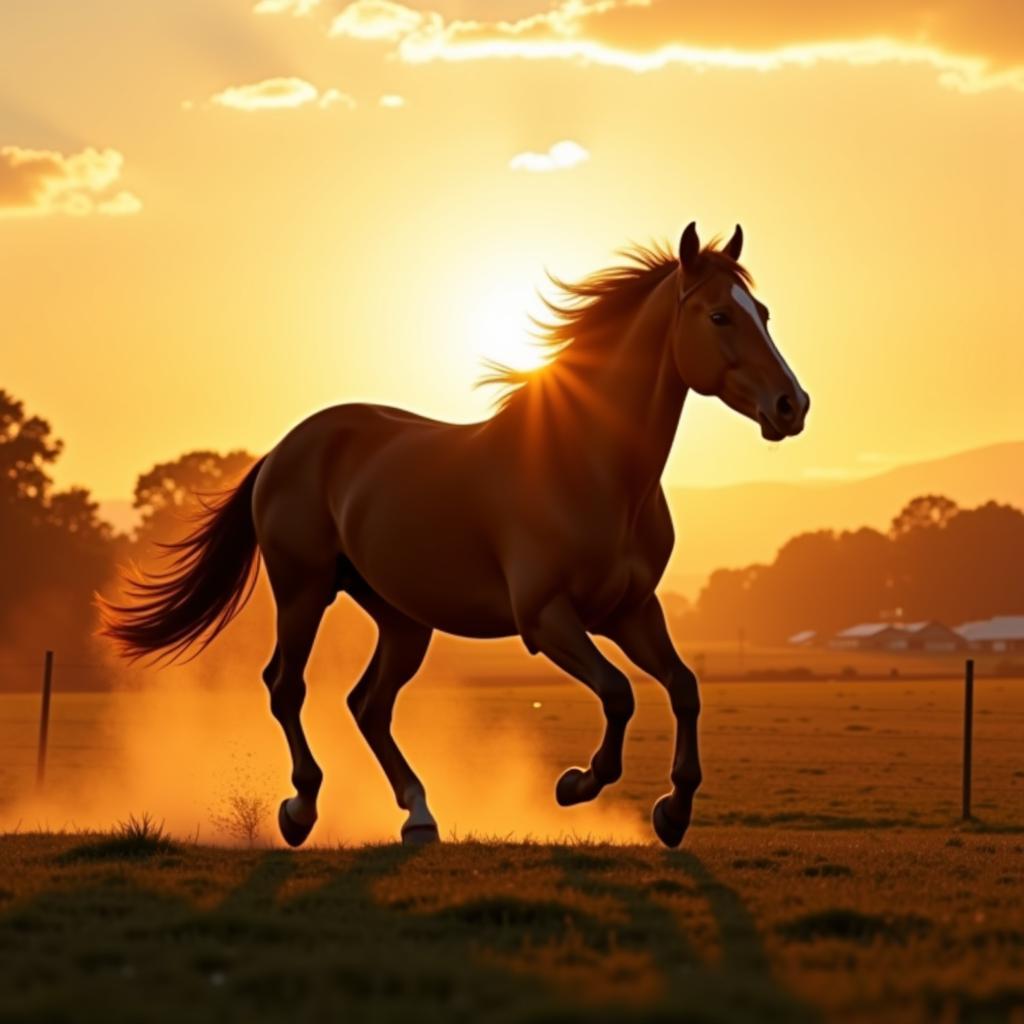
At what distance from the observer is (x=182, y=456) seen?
8644 cm

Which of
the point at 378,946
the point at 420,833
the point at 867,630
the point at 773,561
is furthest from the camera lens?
the point at 773,561

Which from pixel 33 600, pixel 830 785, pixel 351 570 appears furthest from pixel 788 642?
pixel 351 570

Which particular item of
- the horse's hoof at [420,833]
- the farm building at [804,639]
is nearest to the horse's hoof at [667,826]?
the horse's hoof at [420,833]

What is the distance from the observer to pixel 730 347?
8867 mm

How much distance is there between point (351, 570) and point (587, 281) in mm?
2605

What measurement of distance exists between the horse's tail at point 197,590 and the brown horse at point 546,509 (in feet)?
2.00

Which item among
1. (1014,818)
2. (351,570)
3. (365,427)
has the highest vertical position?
(365,427)

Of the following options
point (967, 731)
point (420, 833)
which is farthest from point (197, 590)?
point (967, 731)

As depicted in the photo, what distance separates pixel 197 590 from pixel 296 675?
1.21 meters

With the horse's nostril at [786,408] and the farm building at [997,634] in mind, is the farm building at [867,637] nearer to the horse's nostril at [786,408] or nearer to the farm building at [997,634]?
the farm building at [997,634]

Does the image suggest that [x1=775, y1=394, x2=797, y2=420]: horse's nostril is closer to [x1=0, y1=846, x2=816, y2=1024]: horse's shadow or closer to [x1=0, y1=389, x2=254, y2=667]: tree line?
[x1=0, y1=846, x2=816, y2=1024]: horse's shadow

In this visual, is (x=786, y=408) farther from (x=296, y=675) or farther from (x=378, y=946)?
(x=296, y=675)

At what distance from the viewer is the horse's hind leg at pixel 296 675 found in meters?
11.1

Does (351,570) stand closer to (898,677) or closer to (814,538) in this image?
(898,677)
